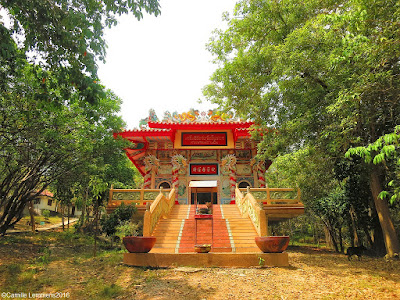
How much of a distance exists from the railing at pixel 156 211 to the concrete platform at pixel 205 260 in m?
1.68

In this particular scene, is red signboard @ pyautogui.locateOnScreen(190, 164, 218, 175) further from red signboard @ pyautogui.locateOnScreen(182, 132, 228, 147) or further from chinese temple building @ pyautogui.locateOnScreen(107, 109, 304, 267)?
red signboard @ pyautogui.locateOnScreen(182, 132, 228, 147)

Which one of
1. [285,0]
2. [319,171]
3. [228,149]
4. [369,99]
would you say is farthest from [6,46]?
[228,149]

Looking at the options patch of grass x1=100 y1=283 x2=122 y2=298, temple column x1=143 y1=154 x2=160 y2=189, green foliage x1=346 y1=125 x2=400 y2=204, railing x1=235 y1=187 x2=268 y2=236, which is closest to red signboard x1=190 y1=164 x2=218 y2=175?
temple column x1=143 y1=154 x2=160 y2=189

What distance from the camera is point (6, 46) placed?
4.14 meters

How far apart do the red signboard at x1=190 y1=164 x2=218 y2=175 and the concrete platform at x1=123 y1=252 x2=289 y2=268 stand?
9.26 m

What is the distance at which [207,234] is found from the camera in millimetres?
9023

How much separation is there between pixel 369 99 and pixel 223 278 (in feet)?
18.1

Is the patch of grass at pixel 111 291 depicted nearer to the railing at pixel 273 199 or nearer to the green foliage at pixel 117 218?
the green foliage at pixel 117 218

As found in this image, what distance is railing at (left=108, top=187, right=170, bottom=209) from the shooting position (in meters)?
12.1

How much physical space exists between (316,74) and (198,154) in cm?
927

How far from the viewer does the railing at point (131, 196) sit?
12.1 m

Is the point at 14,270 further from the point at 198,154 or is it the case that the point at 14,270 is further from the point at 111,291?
the point at 198,154

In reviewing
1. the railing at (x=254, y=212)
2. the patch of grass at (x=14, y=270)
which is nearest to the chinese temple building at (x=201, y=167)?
the railing at (x=254, y=212)

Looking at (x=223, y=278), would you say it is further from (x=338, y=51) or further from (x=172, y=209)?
(x=172, y=209)
